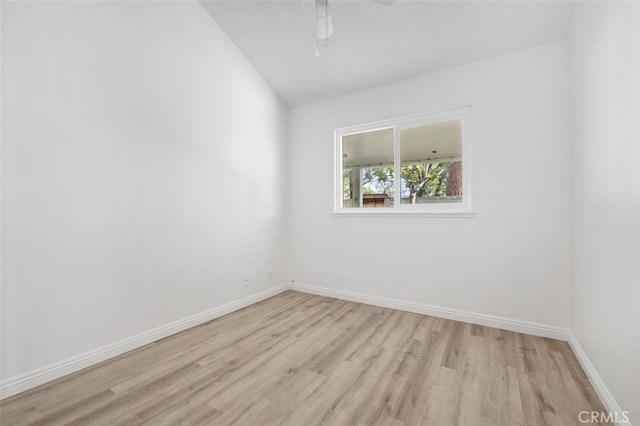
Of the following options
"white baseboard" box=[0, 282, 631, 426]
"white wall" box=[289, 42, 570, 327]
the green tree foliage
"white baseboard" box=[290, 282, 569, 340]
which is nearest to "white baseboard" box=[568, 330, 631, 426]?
"white baseboard" box=[0, 282, 631, 426]

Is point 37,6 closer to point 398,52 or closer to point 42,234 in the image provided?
point 42,234

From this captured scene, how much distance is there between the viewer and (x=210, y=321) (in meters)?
2.67

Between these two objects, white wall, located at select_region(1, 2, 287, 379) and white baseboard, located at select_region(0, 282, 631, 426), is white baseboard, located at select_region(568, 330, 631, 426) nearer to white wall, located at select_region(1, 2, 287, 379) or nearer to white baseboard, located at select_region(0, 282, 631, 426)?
white baseboard, located at select_region(0, 282, 631, 426)

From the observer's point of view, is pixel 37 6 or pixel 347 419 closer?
pixel 347 419

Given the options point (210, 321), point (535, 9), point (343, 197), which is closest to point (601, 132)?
point (535, 9)

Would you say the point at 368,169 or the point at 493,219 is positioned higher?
the point at 368,169

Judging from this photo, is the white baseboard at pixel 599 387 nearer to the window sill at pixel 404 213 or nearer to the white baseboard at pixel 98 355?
the window sill at pixel 404 213

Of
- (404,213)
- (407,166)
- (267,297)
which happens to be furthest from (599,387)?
(267,297)

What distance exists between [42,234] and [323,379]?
1.95 metres

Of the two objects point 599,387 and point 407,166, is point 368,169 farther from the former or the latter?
point 599,387

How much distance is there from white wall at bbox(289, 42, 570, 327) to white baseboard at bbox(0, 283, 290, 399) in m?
1.59

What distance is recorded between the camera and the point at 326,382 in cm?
167

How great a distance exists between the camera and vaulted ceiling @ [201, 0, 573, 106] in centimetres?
218

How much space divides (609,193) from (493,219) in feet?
3.46
